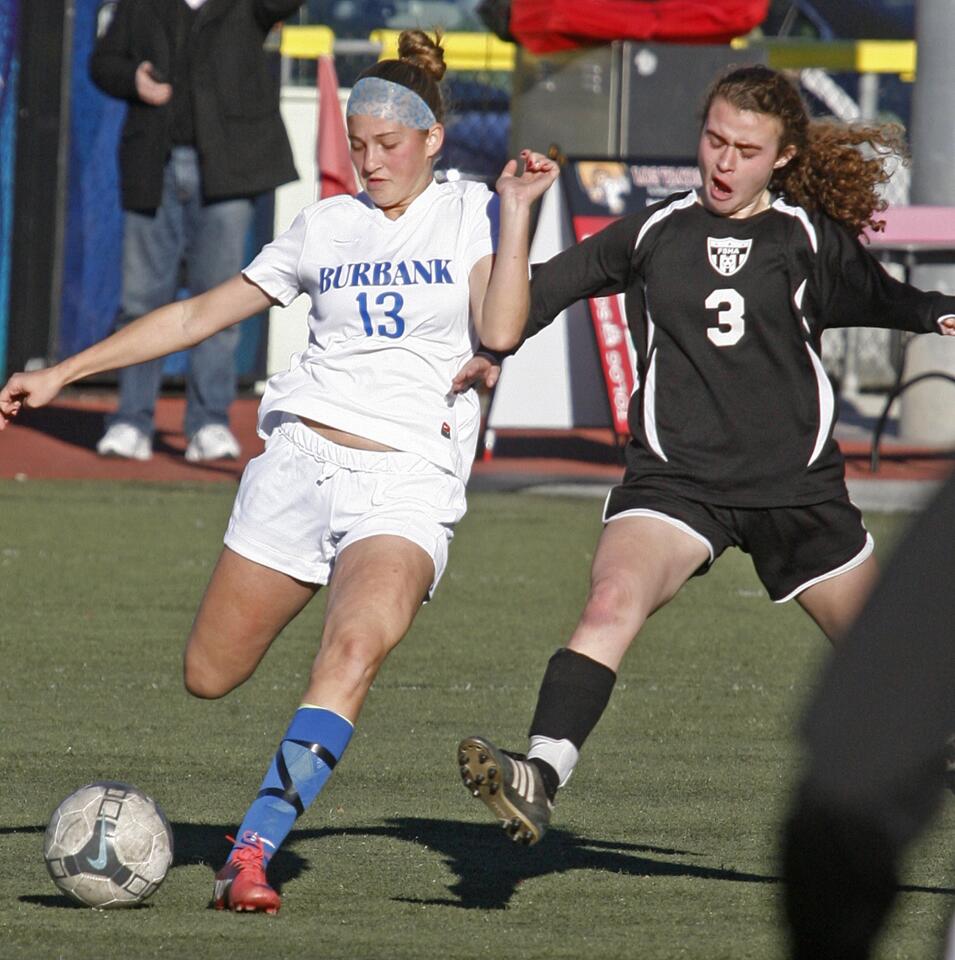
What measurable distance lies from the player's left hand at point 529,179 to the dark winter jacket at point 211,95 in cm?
692

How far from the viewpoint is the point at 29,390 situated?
4973 mm

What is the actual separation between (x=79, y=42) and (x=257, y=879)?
39.2 feet

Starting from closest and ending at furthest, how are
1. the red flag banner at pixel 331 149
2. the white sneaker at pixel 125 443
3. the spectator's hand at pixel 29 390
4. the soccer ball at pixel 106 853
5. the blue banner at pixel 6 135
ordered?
the soccer ball at pixel 106 853
the spectator's hand at pixel 29 390
the white sneaker at pixel 125 443
the red flag banner at pixel 331 149
the blue banner at pixel 6 135

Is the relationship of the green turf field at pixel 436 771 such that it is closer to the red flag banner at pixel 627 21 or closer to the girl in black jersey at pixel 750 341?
the girl in black jersey at pixel 750 341

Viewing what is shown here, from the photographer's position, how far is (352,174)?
1320 centimetres

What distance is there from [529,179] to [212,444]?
25.7 ft

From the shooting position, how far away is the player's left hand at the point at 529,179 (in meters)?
4.74

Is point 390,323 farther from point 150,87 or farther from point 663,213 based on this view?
point 150,87

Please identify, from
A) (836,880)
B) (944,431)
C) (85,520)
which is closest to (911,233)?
(944,431)

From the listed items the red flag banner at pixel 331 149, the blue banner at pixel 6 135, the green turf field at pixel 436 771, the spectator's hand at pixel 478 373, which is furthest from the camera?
the blue banner at pixel 6 135

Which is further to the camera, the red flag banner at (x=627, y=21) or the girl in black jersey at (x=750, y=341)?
the red flag banner at (x=627, y=21)

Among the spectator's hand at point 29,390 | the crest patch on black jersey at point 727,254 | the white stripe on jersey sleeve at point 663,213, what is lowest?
the spectator's hand at point 29,390

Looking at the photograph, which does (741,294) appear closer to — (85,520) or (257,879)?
(257,879)

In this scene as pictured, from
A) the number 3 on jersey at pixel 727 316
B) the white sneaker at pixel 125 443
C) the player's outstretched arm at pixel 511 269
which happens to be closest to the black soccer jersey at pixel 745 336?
the number 3 on jersey at pixel 727 316
